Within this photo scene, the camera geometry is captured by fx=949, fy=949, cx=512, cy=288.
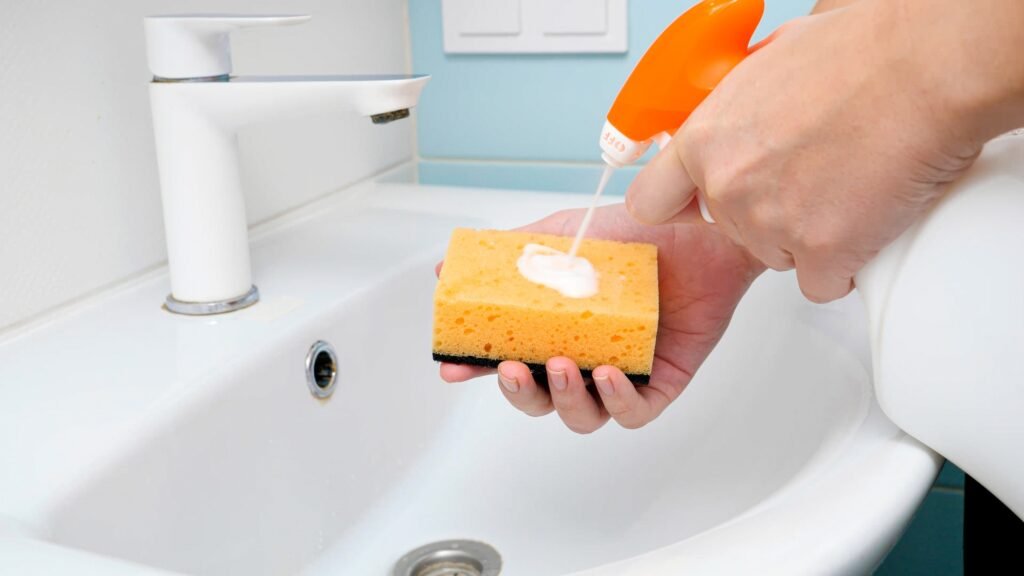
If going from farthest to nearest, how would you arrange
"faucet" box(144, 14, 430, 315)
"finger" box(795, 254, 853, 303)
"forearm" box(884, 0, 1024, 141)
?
"faucet" box(144, 14, 430, 315) < "finger" box(795, 254, 853, 303) < "forearm" box(884, 0, 1024, 141)

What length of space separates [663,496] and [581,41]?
0.46 meters

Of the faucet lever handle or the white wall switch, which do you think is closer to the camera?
the faucet lever handle

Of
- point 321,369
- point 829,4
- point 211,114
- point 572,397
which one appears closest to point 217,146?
point 211,114

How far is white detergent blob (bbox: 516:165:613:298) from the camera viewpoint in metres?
0.49

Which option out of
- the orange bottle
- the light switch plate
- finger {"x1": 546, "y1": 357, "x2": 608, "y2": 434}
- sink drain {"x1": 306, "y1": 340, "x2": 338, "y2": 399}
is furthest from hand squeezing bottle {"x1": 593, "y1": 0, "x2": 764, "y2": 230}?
the light switch plate

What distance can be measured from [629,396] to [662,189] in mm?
116

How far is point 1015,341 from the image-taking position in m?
0.37

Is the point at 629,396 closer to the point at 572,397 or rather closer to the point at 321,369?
the point at 572,397

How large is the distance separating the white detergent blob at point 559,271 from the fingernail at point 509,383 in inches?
2.0

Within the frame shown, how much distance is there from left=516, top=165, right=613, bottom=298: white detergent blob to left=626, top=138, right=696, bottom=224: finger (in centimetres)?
2

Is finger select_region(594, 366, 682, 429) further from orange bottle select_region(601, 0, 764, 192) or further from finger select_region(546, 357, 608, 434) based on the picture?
orange bottle select_region(601, 0, 764, 192)

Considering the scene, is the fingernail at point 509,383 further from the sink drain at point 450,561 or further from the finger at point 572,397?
the sink drain at point 450,561

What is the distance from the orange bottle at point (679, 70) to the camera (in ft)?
1.43

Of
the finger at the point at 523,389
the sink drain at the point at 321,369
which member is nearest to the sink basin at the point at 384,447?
the sink drain at the point at 321,369
